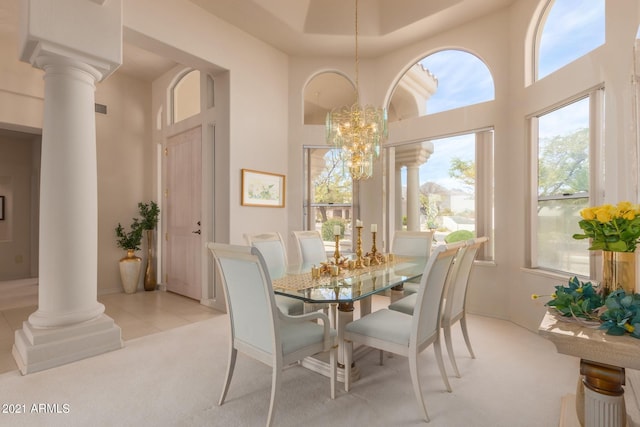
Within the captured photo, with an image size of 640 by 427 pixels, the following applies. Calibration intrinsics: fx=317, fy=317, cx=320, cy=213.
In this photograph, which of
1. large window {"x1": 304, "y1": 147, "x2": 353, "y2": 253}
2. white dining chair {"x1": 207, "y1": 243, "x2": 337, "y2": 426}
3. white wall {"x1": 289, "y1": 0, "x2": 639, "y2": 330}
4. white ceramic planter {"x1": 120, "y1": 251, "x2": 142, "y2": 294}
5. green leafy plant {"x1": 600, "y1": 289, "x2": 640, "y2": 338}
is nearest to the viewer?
green leafy plant {"x1": 600, "y1": 289, "x2": 640, "y2": 338}

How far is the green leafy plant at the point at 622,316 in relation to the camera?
111 cm

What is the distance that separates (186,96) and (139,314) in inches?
133

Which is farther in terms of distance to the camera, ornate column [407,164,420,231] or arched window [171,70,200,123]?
arched window [171,70,200,123]

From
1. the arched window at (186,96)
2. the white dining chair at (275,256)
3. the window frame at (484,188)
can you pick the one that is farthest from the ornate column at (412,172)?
the arched window at (186,96)

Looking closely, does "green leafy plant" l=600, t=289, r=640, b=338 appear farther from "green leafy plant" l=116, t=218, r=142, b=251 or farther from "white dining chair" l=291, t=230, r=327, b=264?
"green leafy plant" l=116, t=218, r=142, b=251

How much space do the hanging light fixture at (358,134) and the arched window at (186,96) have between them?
264 centimetres

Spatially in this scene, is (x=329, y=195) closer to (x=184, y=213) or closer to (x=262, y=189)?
(x=262, y=189)

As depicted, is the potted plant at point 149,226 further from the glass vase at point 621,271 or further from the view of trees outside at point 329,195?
the glass vase at point 621,271

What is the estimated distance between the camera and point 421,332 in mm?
2020

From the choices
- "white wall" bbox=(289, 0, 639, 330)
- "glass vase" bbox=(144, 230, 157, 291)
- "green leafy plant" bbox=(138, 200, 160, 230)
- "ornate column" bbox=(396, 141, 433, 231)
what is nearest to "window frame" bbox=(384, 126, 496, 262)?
"white wall" bbox=(289, 0, 639, 330)

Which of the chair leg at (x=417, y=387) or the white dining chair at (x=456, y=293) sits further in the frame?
the white dining chair at (x=456, y=293)

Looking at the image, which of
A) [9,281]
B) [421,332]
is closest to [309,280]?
[421,332]

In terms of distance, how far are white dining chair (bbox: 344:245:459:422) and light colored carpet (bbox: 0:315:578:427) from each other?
0.61 ft

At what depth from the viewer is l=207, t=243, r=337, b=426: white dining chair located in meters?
1.76
